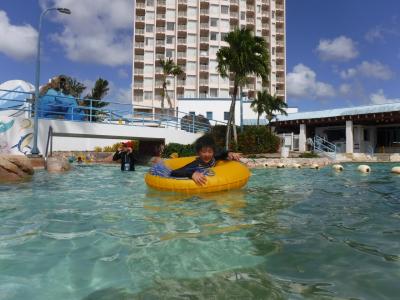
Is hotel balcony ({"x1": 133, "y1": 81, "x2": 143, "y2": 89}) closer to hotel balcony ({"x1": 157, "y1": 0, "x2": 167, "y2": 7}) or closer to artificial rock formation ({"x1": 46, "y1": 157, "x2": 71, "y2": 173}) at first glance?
hotel balcony ({"x1": 157, "y1": 0, "x2": 167, "y2": 7})

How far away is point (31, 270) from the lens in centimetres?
307

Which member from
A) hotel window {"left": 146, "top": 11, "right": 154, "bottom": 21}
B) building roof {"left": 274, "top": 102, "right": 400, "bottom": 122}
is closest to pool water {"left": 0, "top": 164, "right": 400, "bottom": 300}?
building roof {"left": 274, "top": 102, "right": 400, "bottom": 122}

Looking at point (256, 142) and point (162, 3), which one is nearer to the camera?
point (256, 142)

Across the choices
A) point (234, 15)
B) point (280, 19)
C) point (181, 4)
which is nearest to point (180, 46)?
point (181, 4)

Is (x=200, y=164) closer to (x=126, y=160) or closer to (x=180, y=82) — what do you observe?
(x=126, y=160)

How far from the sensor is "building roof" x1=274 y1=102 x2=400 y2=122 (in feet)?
101

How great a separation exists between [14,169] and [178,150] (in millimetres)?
11119

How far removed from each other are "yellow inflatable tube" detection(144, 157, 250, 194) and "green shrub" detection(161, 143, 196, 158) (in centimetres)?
1280

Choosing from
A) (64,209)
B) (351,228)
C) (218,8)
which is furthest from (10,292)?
(218,8)

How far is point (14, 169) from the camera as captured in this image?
10797mm

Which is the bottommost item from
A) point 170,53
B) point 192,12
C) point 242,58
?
point 242,58

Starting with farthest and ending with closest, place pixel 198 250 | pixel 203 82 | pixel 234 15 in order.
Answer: pixel 234 15 < pixel 203 82 < pixel 198 250

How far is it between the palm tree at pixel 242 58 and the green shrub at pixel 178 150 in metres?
4.99

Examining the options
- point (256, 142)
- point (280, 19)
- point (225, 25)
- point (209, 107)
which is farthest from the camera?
point (280, 19)
